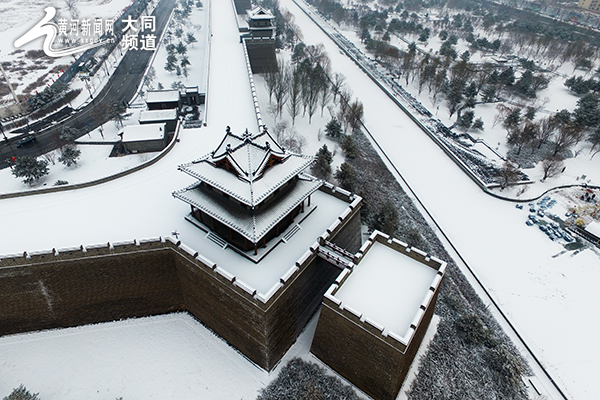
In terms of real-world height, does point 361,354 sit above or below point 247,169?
below

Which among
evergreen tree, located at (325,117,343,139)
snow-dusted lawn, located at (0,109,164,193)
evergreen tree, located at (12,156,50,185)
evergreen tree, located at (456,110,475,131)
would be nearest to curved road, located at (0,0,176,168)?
snow-dusted lawn, located at (0,109,164,193)

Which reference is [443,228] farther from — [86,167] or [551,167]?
[86,167]

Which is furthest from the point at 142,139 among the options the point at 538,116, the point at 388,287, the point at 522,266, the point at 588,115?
the point at 588,115

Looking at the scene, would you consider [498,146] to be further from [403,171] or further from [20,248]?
[20,248]

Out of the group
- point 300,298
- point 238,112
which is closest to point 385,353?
point 300,298

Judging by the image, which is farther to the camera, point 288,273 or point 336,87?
point 336,87

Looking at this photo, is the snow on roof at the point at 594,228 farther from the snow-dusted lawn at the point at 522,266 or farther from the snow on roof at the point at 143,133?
the snow on roof at the point at 143,133

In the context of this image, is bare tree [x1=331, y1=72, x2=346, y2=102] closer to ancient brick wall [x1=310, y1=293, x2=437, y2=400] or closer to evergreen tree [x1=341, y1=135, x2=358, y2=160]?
evergreen tree [x1=341, y1=135, x2=358, y2=160]
